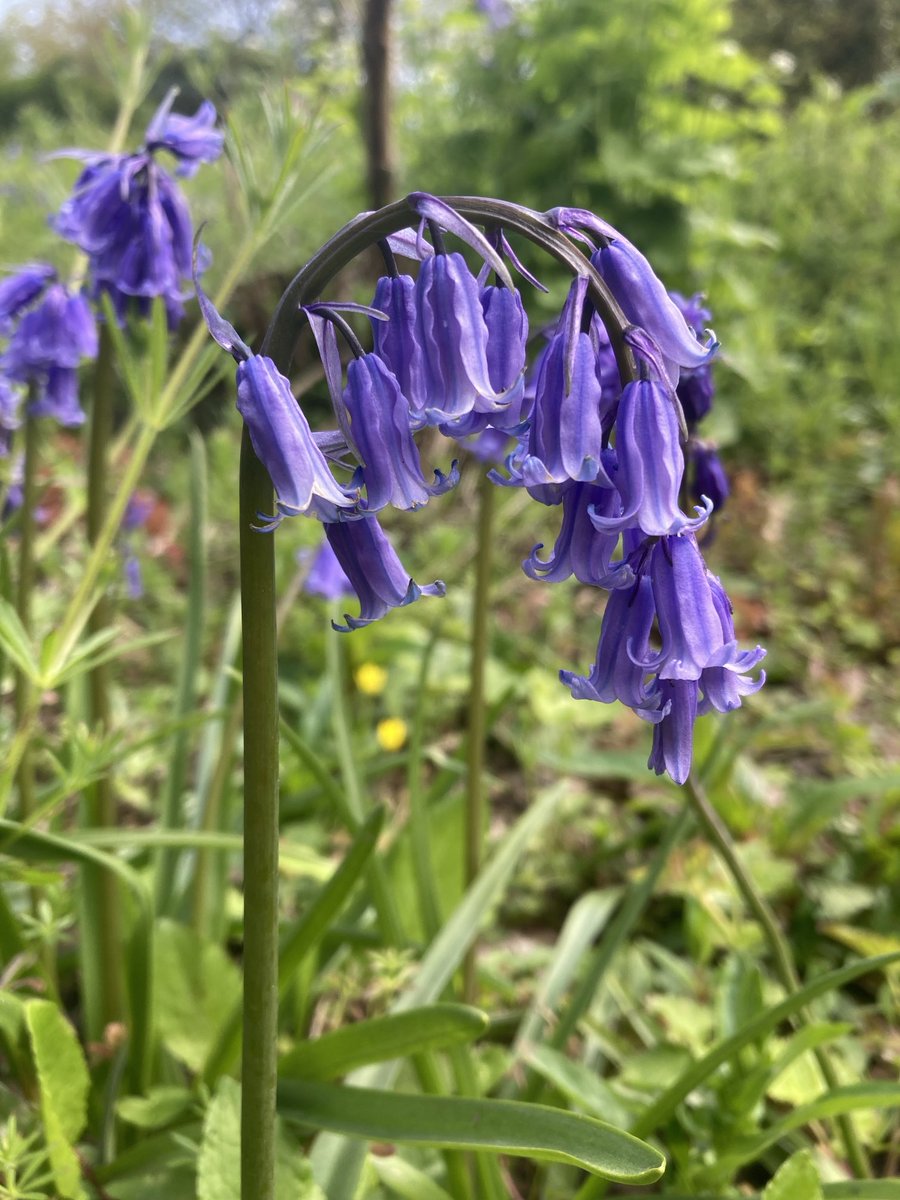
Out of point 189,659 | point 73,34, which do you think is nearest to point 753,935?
point 189,659

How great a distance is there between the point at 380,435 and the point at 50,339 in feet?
4.92

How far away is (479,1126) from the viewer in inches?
54.4

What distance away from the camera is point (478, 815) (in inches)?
91.1

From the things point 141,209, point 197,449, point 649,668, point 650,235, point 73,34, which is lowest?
point 649,668

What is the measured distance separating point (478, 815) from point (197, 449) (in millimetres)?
1269

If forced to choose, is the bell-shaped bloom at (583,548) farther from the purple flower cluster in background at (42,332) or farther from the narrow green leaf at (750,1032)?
the purple flower cluster in background at (42,332)

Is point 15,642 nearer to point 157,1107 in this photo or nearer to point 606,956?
point 157,1107

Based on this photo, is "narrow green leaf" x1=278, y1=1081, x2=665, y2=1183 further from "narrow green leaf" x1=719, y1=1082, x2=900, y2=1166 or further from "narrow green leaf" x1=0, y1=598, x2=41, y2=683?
"narrow green leaf" x1=0, y1=598, x2=41, y2=683

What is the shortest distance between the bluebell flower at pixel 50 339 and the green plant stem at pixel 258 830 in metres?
1.32

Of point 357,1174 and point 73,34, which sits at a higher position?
point 73,34

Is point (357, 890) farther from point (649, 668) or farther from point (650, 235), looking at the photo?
point (650, 235)

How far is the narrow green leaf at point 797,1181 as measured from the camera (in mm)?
1482

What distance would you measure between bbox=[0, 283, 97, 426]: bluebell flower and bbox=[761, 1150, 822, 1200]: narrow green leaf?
2183mm

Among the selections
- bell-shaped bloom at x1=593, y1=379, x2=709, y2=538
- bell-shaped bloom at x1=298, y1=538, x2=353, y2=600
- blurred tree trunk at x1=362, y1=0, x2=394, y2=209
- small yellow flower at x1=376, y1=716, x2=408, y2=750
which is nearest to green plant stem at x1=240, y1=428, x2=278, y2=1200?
bell-shaped bloom at x1=593, y1=379, x2=709, y2=538
